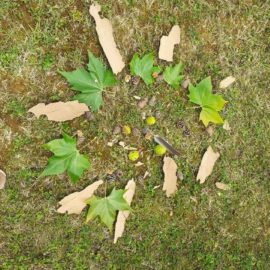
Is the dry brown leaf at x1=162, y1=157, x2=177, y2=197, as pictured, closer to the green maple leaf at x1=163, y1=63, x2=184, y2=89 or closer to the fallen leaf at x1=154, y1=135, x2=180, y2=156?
the fallen leaf at x1=154, y1=135, x2=180, y2=156

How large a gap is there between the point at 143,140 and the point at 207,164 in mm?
608

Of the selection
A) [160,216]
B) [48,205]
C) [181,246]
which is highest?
[48,205]

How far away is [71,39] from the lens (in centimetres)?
368

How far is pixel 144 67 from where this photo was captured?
370 centimetres

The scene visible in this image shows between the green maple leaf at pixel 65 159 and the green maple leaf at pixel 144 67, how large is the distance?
2.45 ft

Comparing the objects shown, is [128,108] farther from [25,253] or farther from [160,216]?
[25,253]

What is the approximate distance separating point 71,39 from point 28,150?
94cm

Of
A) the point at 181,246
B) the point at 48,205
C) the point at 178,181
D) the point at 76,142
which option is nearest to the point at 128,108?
the point at 76,142

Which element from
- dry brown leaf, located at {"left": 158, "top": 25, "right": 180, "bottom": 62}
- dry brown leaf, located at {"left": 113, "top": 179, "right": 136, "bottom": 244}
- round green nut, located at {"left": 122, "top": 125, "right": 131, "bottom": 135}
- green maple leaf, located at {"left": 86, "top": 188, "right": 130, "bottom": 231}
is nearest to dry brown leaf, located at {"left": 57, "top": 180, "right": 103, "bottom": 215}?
green maple leaf, located at {"left": 86, "top": 188, "right": 130, "bottom": 231}

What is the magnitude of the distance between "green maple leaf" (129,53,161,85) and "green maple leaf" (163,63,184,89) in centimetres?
11

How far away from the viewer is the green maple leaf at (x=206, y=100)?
379 cm

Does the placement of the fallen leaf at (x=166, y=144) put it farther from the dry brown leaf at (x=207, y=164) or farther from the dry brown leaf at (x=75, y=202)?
the dry brown leaf at (x=75, y=202)

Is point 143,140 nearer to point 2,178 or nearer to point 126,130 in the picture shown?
point 126,130

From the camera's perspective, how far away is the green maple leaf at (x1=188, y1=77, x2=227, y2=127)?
12.4 feet
